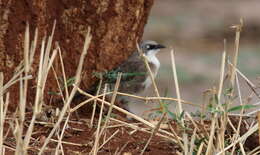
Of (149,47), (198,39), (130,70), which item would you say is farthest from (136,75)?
(198,39)

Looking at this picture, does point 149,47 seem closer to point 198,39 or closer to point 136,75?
point 136,75

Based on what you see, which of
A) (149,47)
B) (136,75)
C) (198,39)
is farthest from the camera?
(198,39)

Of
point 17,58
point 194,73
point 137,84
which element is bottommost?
point 194,73

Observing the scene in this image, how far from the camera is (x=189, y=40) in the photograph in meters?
17.4

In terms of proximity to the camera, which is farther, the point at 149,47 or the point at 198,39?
the point at 198,39

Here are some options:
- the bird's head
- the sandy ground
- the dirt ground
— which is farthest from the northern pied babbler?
the sandy ground

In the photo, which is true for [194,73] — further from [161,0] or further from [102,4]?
[102,4]

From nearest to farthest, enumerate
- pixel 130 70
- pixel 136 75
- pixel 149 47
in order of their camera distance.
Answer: pixel 130 70, pixel 136 75, pixel 149 47

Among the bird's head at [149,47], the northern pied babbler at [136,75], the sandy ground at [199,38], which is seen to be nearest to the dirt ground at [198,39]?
the sandy ground at [199,38]

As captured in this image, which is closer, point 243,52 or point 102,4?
point 102,4

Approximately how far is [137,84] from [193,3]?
475 inches

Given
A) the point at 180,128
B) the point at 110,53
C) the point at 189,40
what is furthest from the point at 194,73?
the point at 180,128

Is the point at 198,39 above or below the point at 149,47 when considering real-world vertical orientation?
below

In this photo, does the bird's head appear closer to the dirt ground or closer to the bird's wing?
the bird's wing
